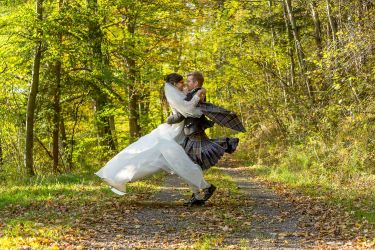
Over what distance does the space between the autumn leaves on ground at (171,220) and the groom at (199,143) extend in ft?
2.38

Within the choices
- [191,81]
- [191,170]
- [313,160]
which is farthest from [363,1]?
[191,170]

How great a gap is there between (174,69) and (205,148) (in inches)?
564

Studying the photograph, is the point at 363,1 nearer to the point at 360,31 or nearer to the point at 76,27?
the point at 360,31

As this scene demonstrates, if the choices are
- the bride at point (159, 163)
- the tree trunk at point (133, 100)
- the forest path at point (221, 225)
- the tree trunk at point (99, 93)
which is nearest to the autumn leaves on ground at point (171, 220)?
the forest path at point (221, 225)

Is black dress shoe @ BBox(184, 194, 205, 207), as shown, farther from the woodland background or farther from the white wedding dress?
the woodland background

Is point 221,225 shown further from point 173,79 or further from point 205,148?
point 173,79

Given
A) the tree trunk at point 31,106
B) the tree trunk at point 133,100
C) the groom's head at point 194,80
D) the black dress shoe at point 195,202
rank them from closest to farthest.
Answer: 1. the black dress shoe at point 195,202
2. the groom's head at point 194,80
3. the tree trunk at point 31,106
4. the tree trunk at point 133,100

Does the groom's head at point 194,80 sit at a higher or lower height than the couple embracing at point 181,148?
higher

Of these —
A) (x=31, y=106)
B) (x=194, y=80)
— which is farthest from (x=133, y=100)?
(x=194, y=80)

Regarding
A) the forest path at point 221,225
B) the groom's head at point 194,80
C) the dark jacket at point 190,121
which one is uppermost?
the groom's head at point 194,80

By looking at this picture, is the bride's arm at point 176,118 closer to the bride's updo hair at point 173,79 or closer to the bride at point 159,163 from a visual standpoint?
the bride at point 159,163

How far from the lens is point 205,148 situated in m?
8.88

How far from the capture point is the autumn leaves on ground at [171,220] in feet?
19.7

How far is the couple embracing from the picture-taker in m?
8.65
